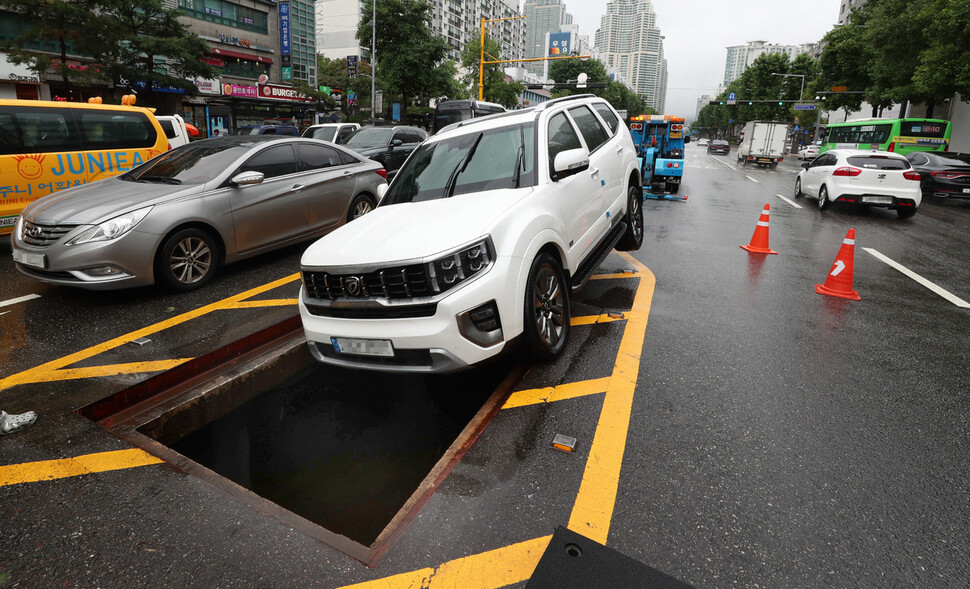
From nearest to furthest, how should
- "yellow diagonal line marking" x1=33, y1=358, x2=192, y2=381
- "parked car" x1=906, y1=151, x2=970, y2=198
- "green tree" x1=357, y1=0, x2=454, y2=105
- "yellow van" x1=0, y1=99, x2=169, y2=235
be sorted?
1. "yellow diagonal line marking" x1=33, y1=358, x2=192, y2=381
2. "yellow van" x1=0, y1=99, x2=169, y2=235
3. "parked car" x1=906, y1=151, x2=970, y2=198
4. "green tree" x1=357, y1=0, x2=454, y2=105

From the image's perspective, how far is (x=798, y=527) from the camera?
2.47m

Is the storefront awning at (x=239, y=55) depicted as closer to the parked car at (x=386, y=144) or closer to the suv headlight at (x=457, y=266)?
the parked car at (x=386, y=144)

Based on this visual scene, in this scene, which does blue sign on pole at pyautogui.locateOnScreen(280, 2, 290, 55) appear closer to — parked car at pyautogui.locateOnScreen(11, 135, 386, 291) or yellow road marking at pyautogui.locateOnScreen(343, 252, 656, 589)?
parked car at pyautogui.locateOnScreen(11, 135, 386, 291)

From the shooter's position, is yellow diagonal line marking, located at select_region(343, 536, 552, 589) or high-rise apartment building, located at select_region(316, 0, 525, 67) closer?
yellow diagonal line marking, located at select_region(343, 536, 552, 589)

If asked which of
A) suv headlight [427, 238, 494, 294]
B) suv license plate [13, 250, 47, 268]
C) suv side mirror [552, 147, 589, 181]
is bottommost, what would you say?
suv license plate [13, 250, 47, 268]

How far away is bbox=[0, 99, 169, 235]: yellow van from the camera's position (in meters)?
7.07

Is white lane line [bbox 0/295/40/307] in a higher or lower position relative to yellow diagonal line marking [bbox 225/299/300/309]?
lower

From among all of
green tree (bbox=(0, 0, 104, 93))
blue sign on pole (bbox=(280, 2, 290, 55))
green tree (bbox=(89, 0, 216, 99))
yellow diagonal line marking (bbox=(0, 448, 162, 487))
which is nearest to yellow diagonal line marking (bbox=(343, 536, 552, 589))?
yellow diagonal line marking (bbox=(0, 448, 162, 487))

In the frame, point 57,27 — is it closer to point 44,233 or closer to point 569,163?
point 44,233

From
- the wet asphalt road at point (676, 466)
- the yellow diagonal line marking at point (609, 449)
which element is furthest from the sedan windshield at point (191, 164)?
the yellow diagonal line marking at point (609, 449)

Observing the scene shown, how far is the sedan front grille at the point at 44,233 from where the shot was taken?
506 centimetres

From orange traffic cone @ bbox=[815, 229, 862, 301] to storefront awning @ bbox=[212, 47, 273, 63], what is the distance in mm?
42672

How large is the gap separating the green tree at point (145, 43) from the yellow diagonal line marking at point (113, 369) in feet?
77.4

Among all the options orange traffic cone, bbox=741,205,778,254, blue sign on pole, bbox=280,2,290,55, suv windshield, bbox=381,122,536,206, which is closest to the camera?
suv windshield, bbox=381,122,536,206
